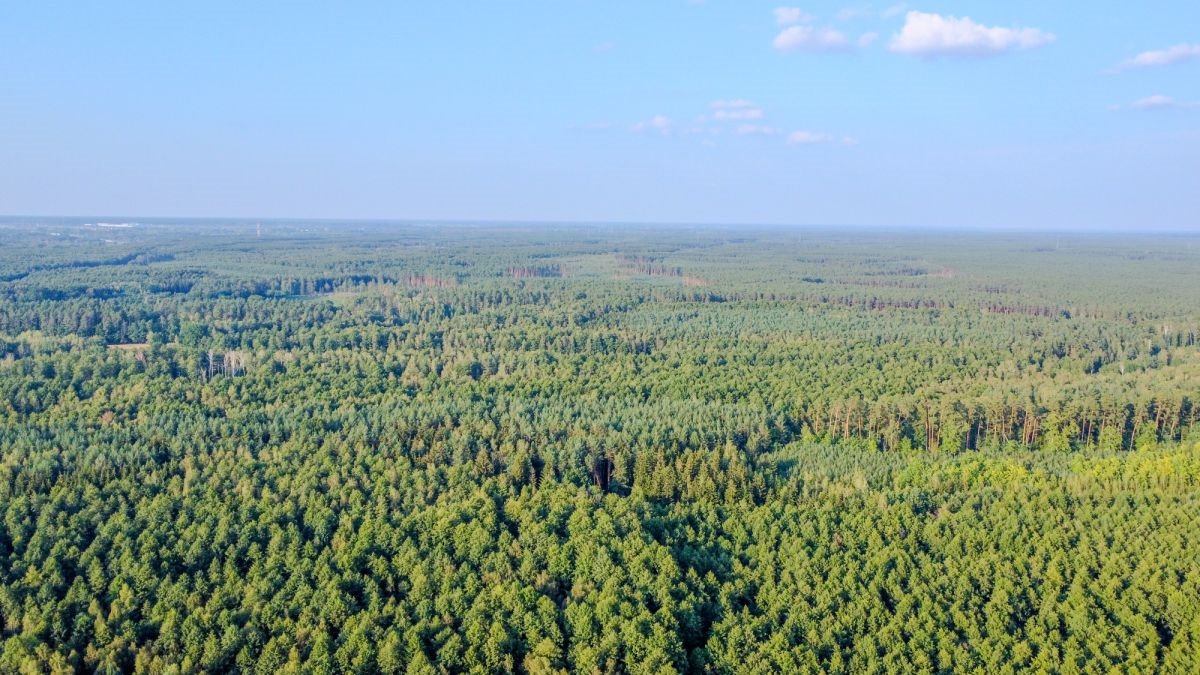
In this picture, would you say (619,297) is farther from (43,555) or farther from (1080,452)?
(43,555)

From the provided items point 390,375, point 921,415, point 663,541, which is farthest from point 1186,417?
point 390,375

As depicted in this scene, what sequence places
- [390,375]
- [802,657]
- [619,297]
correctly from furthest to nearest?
[619,297]
[390,375]
[802,657]

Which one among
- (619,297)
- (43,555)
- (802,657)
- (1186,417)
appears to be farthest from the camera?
(619,297)

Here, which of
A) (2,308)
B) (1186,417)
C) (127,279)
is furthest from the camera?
(127,279)

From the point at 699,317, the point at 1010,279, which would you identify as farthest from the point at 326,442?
the point at 1010,279

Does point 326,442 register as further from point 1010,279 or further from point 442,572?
point 1010,279

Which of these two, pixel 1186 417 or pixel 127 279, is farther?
pixel 127 279
